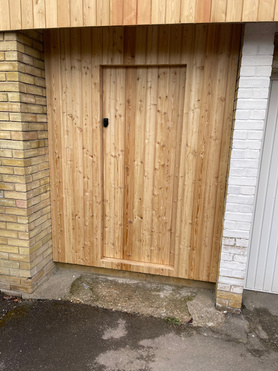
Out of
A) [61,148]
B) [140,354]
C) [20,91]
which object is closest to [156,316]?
[140,354]

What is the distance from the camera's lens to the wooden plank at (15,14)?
2.54m

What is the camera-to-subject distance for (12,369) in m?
2.23

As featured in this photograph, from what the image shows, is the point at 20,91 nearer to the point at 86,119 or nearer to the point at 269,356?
the point at 86,119

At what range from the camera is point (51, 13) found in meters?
2.51

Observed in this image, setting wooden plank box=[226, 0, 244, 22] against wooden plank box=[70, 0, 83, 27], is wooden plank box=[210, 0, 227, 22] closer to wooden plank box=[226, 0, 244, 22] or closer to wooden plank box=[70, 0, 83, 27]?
wooden plank box=[226, 0, 244, 22]

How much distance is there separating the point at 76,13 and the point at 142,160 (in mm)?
1520

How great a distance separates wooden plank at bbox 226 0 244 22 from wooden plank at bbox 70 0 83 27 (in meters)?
1.25

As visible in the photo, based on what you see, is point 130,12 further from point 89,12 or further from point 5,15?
point 5,15

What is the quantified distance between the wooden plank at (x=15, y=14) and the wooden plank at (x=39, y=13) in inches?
6.0

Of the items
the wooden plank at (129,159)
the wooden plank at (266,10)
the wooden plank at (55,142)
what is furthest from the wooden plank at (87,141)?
the wooden plank at (266,10)

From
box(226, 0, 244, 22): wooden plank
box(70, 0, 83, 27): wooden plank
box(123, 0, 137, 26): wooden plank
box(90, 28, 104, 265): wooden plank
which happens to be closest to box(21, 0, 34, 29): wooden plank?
box(70, 0, 83, 27): wooden plank

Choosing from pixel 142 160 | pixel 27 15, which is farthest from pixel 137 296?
pixel 27 15

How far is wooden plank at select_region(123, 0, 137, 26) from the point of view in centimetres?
235

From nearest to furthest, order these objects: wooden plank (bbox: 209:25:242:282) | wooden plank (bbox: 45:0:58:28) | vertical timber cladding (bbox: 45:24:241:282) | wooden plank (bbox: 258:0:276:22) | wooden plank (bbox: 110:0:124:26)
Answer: wooden plank (bbox: 258:0:276:22)
wooden plank (bbox: 110:0:124:26)
wooden plank (bbox: 45:0:58:28)
wooden plank (bbox: 209:25:242:282)
vertical timber cladding (bbox: 45:24:241:282)
